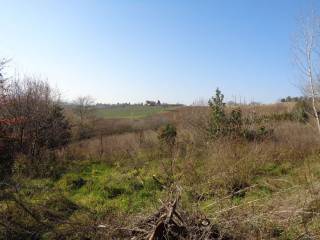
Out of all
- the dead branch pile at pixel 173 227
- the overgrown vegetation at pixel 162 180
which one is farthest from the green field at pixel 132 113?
the dead branch pile at pixel 173 227

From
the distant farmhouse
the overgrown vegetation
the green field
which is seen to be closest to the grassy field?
the overgrown vegetation

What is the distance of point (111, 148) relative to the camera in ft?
63.2

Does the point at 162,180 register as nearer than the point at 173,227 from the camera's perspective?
No

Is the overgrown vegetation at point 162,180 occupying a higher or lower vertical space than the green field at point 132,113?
lower

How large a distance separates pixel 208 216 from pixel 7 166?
33.2ft

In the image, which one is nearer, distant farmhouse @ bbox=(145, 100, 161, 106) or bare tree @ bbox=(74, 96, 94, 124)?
bare tree @ bbox=(74, 96, 94, 124)

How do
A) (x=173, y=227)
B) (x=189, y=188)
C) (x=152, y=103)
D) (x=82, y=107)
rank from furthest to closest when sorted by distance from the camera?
(x=152, y=103), (x=82, y=107), (x=189, y=188), (x=173, y=227)

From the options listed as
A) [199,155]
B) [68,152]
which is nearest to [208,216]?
[199,155]

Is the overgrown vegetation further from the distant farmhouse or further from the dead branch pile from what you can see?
the distant farmhouse

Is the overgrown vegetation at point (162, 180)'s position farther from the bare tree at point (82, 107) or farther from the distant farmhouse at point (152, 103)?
the distant farmhouse at point (152, 103)

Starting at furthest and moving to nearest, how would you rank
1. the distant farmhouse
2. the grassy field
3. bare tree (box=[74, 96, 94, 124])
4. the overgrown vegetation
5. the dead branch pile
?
the distant farmhouse
bare tree (box=[74, 96, 94, 124])
the grassy field
the overgrown vegetation
the dead branch pile

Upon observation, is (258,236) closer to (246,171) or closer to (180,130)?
(246,171)

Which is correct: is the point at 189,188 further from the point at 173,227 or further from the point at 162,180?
the point at 173,227

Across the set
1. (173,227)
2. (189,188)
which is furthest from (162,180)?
(173,227)
